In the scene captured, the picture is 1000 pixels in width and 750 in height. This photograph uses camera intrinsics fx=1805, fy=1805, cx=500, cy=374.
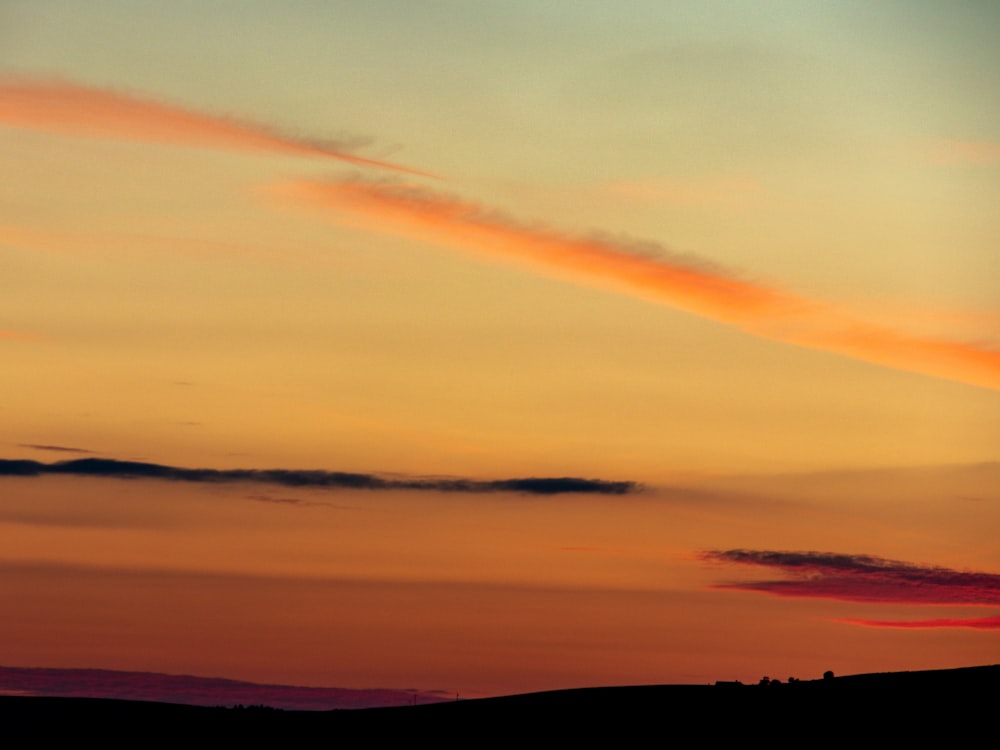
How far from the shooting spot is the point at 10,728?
279 ft

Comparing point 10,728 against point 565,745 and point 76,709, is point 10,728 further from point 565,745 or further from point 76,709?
point 565,745

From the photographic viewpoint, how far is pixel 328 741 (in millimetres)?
79312

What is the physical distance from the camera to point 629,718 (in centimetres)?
7662

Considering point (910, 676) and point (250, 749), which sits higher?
point (910, 676)

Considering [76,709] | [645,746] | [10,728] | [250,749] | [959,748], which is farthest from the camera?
[76,709]

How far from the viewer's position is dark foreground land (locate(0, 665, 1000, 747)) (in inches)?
2729

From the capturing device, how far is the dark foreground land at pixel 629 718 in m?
69.3

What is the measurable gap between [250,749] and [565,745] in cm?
1438

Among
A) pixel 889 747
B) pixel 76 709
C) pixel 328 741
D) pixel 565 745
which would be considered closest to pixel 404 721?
pixel 328 741

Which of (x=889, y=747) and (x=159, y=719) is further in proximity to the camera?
(x=159, y=719)

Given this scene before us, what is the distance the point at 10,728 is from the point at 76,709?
5962mm

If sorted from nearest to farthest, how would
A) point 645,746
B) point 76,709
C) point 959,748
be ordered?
1. point 959,748
2. point 645,746
3. point 76,709

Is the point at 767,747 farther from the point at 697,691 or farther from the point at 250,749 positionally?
the point at 250,749

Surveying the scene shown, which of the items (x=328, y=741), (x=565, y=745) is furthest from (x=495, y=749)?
(x=328, y=741)
